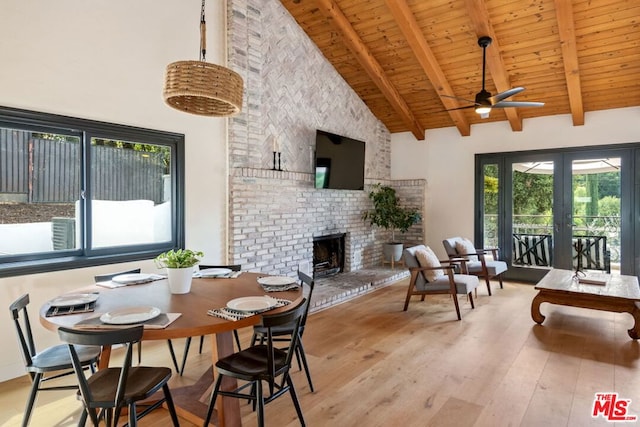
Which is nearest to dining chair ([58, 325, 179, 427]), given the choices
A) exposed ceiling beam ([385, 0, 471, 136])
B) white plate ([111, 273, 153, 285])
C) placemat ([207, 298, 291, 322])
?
placemat ([207, 298, 291, 322])

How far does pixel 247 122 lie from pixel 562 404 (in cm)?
408

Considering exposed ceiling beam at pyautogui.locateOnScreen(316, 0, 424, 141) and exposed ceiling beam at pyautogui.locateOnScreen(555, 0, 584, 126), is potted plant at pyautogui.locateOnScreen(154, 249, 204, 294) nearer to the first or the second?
exposed ceiling beam at pyautogui.locateOnScreen(316, 0, 424, 141)

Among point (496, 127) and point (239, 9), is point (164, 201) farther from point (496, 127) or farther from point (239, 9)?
point (496, 127)

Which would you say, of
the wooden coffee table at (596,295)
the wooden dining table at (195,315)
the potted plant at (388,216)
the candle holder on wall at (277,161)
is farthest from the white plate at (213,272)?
the potted plant at (388,216)

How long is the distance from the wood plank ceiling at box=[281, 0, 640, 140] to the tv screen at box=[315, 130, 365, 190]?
1.10 meters

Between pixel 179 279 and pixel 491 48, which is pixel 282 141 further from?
pixel 179 279

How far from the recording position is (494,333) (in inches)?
154

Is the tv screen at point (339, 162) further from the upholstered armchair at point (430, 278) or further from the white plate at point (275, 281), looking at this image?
the white plate at point (275, 281)

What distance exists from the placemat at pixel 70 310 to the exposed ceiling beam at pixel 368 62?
453 centimetres

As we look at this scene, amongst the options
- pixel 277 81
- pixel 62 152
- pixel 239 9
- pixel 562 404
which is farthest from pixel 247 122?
pixel 562 404

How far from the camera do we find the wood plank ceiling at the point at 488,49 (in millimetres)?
4422

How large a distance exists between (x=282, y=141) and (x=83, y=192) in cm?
257

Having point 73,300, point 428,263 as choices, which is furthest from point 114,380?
point 428,263

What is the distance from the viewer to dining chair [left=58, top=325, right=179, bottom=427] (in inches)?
65.3
